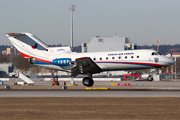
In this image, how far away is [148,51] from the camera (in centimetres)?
3294

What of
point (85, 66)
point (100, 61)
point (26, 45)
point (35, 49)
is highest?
point (26, 45)

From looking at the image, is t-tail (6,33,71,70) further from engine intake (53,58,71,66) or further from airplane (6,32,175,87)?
engine intake (53,58,71,66)

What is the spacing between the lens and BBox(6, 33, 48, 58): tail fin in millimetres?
36197

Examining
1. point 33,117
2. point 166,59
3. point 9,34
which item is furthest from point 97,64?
point 33,117

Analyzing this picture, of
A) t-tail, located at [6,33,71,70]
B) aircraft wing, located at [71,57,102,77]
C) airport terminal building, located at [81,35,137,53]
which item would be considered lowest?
aircraft wing, located at [71,57,102,77]

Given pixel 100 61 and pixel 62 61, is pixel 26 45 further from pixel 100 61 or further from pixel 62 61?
pixel 100 61

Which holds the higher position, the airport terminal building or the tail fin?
the airport terminal building

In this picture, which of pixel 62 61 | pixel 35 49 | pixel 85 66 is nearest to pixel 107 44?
pixel 35 49

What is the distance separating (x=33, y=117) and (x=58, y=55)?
20.8 m

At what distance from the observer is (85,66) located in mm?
31656

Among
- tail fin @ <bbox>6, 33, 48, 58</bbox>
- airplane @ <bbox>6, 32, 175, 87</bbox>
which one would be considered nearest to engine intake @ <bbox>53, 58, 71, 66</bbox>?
airplane @ <bbox>6, 32, 175, 87</bbox>

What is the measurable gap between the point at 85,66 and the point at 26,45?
9.78m

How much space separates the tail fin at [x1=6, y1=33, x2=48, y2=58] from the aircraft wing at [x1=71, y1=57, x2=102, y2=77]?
6.50m

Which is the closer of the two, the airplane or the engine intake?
the airplane
